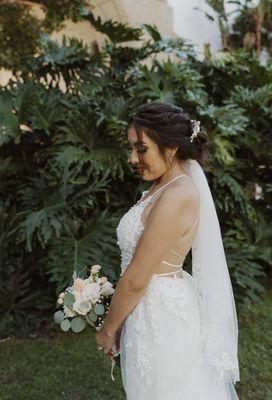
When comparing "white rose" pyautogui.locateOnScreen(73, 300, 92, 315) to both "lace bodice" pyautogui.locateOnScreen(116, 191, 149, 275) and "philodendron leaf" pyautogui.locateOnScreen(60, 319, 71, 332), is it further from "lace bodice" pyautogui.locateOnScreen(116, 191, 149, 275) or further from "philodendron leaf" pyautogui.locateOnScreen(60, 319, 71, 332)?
"lace bodice" pyautogui.locateOnScreen(116, 191, 149, 275)

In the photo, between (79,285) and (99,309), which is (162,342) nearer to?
(99,309)

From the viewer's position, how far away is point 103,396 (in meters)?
3.67

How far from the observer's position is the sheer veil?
7.26 ft

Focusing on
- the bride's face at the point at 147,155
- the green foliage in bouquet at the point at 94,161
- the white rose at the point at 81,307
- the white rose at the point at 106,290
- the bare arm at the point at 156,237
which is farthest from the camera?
the green foliage in bouquet at the point at 94,161

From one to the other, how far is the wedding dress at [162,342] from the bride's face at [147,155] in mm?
80

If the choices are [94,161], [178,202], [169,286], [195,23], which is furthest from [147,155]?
[195,23]

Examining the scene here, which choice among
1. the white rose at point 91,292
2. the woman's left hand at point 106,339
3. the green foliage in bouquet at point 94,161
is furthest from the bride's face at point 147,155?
the green foliage in bouquet at point 94,161

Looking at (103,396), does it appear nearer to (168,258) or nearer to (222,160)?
(168,258)

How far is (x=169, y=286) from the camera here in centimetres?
215

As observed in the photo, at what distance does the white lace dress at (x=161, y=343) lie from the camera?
6.97ft

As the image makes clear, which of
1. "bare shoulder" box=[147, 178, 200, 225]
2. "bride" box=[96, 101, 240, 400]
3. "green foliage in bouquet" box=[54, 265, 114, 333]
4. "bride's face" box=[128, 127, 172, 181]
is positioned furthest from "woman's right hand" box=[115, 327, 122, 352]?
"bride's face" box=[128, 127, 172, 181]

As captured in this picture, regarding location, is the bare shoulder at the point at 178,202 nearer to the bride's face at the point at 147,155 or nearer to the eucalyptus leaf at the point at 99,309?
the bride's face at the point at 147,155

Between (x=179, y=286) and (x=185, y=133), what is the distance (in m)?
0.65

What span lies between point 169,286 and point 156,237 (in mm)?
312
